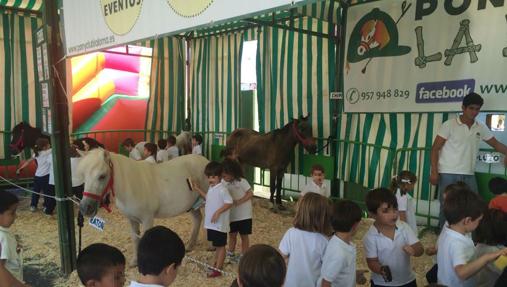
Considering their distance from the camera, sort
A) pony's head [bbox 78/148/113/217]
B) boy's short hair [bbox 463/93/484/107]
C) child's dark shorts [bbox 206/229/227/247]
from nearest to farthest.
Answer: pony's head [bbox 78/148/113/217] → child's dark shorts [bbox 206/229/227/247] → boy's short hair [bbox 463/93/484/107]

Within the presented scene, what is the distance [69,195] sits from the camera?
396 centimetres

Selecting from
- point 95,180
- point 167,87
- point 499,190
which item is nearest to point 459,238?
point 499,190

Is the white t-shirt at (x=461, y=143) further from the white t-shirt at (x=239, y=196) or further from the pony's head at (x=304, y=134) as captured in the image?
the pony's head at (x=304, y=134)

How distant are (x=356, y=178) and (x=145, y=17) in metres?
5.04

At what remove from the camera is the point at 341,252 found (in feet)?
6.93

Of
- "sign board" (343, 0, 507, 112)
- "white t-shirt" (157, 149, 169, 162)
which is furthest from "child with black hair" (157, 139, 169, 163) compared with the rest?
"sign board" (343, 0, 507, 112)

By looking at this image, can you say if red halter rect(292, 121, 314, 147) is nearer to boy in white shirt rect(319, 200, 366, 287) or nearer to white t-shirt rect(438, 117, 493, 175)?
white t-shirt rect(438, 117, 493, 175)

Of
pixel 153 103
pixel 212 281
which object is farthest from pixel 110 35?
pixel 153 103

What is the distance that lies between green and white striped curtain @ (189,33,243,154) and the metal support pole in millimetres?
5474

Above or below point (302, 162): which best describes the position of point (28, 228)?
below

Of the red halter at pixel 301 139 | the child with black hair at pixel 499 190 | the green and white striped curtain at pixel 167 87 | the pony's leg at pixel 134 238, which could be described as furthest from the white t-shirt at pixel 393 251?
the green and white striped curtain at pixel 167 87

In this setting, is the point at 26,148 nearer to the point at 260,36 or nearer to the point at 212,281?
the point at 260,36

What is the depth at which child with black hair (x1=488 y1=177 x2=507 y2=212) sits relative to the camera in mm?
3101

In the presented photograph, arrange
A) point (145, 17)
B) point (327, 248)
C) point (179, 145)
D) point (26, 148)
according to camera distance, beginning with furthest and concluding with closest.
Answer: point (179, 145), point (26, 148), point (145, 17), point (327, 248)
